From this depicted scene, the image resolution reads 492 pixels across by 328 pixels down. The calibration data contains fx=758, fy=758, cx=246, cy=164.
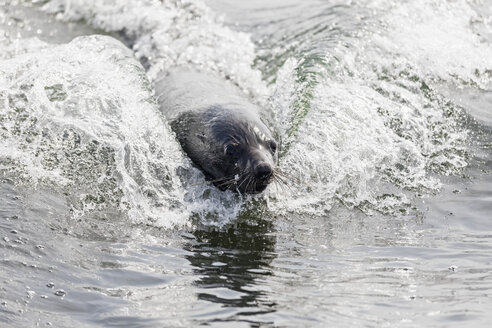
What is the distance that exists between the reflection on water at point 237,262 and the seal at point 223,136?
49 centimetres

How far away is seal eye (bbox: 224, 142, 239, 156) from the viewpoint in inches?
298

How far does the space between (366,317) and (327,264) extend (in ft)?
3.39

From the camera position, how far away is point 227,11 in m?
13.5

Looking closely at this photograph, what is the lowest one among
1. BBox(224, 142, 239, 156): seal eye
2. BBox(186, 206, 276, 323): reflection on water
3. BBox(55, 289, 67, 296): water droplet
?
BBox(186, 206, 276, 323): reflection on water

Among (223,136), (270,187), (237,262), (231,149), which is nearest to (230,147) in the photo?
(231,149)

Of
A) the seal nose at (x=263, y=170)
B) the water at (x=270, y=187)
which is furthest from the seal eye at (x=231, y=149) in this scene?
the seal nose at (x=263, y=170)

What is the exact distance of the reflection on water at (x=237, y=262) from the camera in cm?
540

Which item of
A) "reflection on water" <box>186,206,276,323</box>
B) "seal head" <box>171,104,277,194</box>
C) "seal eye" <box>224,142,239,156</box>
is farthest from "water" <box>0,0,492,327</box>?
"seal eye" <box>224,142,239,156</box>

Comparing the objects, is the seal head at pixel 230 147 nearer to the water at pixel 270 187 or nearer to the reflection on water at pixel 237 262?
the water at pixel 270 187

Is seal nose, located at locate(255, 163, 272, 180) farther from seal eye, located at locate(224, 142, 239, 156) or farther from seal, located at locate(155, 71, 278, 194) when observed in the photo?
seal eye, located at locate(224, 142, 239, 156)

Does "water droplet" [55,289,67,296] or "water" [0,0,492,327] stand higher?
"water droplet" [55,289,67,296]

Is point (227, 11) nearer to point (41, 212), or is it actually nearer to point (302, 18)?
point (302, 18)

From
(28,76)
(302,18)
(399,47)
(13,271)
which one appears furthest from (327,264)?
(302,18)

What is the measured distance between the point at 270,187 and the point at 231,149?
1.83 feet
